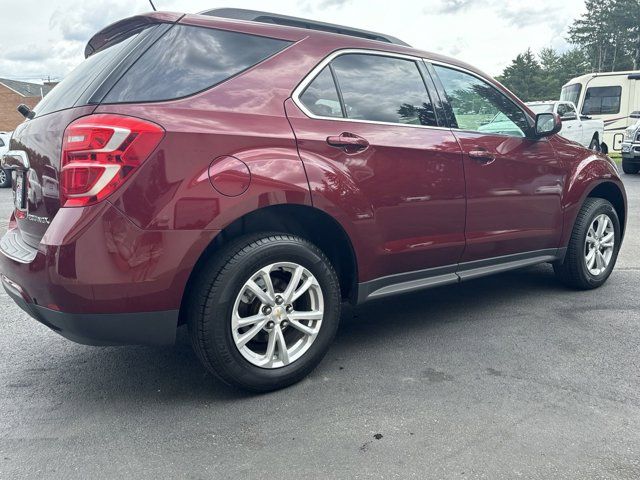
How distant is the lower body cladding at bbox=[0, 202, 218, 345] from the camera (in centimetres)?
237

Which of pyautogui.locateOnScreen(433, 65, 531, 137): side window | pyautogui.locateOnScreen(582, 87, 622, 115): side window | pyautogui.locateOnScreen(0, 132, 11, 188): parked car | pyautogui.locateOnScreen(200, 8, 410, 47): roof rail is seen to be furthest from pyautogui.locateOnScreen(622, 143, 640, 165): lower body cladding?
pyautogui.locateOnScreen(0, 132, 11, 188): parked car

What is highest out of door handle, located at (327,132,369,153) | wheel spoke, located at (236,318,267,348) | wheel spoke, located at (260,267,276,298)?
door handle, located at (327,132,369,153)

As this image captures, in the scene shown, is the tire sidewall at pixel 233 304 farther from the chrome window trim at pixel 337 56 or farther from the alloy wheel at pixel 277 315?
the chrome window trim at pixel 337 56

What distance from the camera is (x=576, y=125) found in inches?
635

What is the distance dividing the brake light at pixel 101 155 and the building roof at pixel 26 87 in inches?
2596

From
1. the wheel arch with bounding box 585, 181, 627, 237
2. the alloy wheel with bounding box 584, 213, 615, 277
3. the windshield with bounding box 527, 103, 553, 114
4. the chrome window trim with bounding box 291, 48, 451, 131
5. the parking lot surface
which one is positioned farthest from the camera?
the windshield with bounding box 527, 103, 553, 114

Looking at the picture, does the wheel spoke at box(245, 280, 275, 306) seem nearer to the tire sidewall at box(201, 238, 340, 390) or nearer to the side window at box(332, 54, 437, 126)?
the tire sidewall at box(201, 238, 340, 390)

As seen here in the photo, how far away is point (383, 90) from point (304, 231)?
98cm

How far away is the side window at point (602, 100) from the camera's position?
65.1 ft

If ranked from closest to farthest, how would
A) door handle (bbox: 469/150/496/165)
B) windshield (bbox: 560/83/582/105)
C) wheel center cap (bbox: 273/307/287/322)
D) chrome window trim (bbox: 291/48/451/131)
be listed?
wheel center cap (bbox: 273/307/287/322), chrome window trim (bbox: 291/48/451/131), door handle (bbox: 469/150/496/165), windshield (bbox: 560/83/582/105)

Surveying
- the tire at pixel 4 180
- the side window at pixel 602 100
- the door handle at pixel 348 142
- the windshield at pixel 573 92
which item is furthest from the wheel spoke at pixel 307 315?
the windshield at pixel 573 92

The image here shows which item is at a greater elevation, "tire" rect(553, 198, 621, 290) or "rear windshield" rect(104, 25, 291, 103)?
"rear windshield" rect(104, 25, 291, 103)

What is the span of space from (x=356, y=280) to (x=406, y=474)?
121cm

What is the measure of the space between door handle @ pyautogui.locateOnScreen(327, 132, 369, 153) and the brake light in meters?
0.96
